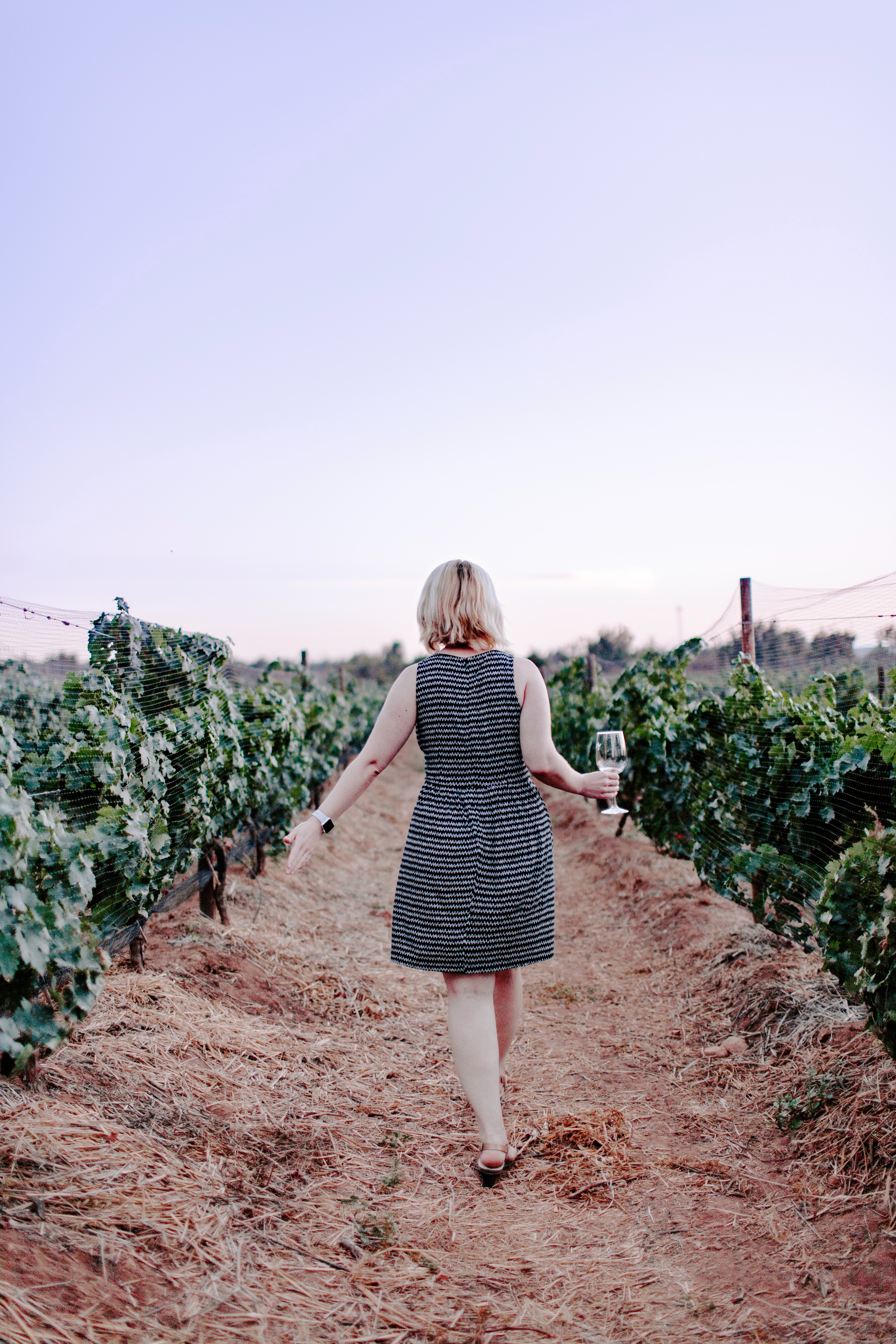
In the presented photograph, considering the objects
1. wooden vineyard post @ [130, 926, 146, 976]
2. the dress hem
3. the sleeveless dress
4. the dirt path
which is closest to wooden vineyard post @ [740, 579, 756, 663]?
the dirt path

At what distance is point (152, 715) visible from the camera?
481 centimetres

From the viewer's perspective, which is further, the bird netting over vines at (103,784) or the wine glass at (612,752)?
the wine glass at (612,752)

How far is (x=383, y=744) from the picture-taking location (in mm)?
2764

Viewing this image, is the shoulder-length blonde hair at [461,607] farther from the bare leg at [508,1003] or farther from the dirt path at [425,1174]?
the dirt path at [425,1174]

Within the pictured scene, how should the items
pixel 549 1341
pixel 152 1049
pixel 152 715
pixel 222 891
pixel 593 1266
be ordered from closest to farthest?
pixel 549 1341
pixel 593 1266
pixel 152 1049
pixel 152 715
pixel 222 891

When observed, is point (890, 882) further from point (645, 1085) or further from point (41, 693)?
point (41, 693)

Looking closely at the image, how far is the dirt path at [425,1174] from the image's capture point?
205 centimetres

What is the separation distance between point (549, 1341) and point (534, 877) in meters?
1.09

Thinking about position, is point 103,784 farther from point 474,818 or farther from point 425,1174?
point 425,1174

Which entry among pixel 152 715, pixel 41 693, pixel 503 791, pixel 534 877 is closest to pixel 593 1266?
pixel 534 877

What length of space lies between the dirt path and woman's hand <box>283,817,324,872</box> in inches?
35.1

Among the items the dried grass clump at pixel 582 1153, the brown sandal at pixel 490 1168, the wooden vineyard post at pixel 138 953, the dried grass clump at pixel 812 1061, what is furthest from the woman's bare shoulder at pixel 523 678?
the wooden vineyard post at pixel 138 953

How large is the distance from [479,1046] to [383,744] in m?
0.91

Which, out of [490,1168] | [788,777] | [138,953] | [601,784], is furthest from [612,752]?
[138,953]
